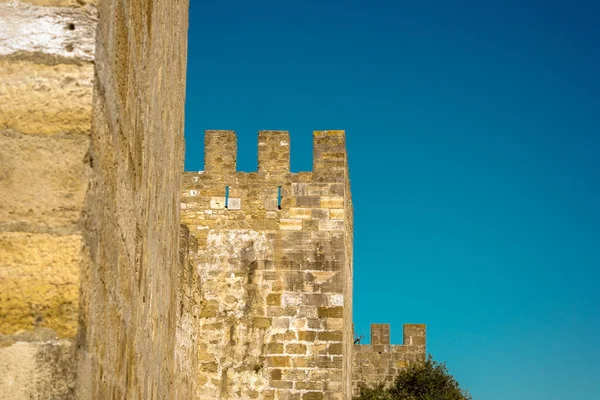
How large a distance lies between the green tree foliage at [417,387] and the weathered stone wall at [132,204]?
19887mm

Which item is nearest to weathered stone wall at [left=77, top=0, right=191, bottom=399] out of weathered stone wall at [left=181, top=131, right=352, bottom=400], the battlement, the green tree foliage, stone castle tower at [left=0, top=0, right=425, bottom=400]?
stone castle tower at [left=0, top=0, right=425, bottom=400]

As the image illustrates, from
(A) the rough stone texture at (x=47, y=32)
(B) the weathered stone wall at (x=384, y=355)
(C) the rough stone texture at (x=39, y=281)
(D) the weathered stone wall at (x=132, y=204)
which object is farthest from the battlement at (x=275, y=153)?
(B) the weathered stone wall at (x=384, y=355)

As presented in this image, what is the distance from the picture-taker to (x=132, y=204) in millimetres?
2457

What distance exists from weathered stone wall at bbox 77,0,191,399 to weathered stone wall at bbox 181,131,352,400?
8.13 m

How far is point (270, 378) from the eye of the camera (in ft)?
38.9

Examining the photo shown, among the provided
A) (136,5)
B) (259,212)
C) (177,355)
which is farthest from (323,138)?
(136,5)

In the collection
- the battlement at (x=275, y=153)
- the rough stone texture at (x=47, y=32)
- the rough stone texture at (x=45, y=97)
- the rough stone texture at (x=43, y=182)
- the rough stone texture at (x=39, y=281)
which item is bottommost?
the rough stone texture at (x=39, y=281)

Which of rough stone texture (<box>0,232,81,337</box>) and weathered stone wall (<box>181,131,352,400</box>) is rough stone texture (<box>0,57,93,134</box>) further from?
weathered stone wall (<box>181,131,352,400</box>)

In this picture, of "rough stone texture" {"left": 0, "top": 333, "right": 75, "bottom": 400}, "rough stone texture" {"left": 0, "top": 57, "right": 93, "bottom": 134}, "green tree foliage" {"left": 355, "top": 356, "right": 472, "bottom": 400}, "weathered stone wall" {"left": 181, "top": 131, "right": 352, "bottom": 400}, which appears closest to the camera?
"rough stone texture" {"left": 0, "top": 333, "right": 75, "bottom": 400}

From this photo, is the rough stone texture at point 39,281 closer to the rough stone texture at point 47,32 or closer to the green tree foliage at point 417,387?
the rough stone texture at point 47,32

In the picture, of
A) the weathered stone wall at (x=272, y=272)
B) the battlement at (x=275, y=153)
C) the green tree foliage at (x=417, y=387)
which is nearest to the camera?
the weathered stone wall at (x=272, y=272)

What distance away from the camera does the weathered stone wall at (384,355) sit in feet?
77.4

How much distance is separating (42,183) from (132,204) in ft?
2.04

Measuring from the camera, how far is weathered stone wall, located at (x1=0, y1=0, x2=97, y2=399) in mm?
1756
